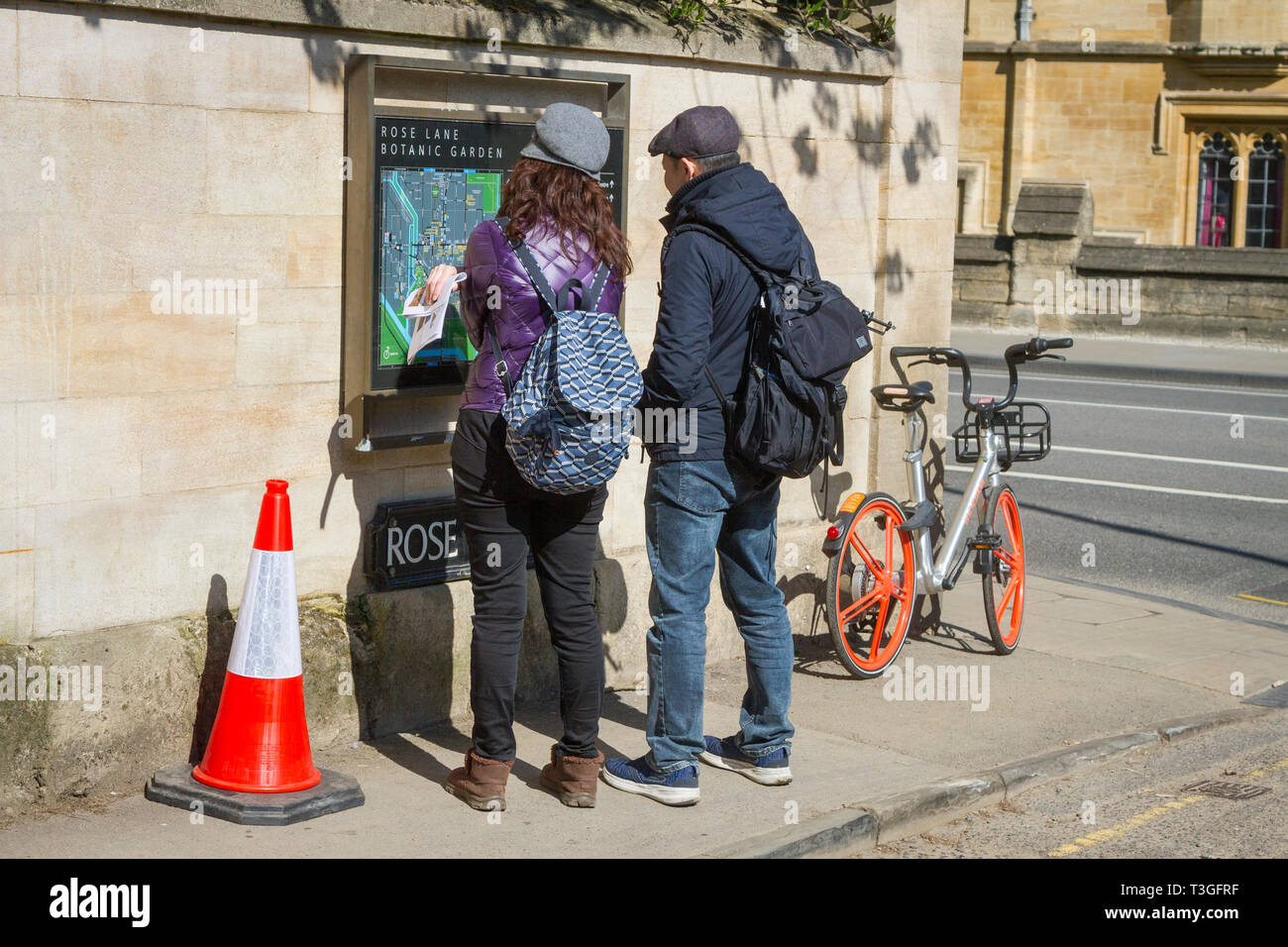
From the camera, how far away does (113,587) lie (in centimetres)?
512

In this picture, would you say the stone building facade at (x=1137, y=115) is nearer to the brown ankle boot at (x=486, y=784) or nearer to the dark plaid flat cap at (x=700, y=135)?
the dark plaid flat cap at (x=700, y=135)

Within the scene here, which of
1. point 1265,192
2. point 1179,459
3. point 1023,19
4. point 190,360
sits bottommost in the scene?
point 1179,459

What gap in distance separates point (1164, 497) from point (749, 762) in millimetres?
7560

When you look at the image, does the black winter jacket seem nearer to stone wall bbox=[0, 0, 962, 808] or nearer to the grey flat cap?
the grey flat cap

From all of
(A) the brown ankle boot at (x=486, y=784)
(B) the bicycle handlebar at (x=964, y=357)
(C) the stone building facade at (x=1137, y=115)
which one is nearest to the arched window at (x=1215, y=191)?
(C) the stone building facade at (x=1137, y=115)

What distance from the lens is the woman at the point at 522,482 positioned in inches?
194

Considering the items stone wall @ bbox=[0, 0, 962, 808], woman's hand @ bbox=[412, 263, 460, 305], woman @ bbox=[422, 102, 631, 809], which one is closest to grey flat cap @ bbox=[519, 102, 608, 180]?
woman @ bbox=[422, 102, 631, 809]

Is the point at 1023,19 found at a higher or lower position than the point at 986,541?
higher

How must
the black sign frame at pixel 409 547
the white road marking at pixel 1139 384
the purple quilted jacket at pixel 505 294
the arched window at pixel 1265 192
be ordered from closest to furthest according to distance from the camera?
the purple quilted jacket at pixel 505 294, the black sign frame at pixel 409 547, the white road marking at pixel 1139 384, the arched window at pixel 1265 192

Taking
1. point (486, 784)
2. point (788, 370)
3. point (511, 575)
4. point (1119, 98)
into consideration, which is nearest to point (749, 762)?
point (486, 784)

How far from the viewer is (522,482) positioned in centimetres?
498

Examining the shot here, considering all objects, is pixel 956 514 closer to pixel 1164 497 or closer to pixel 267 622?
pixel 267 622

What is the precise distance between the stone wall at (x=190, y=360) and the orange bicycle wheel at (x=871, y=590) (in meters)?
1.03
